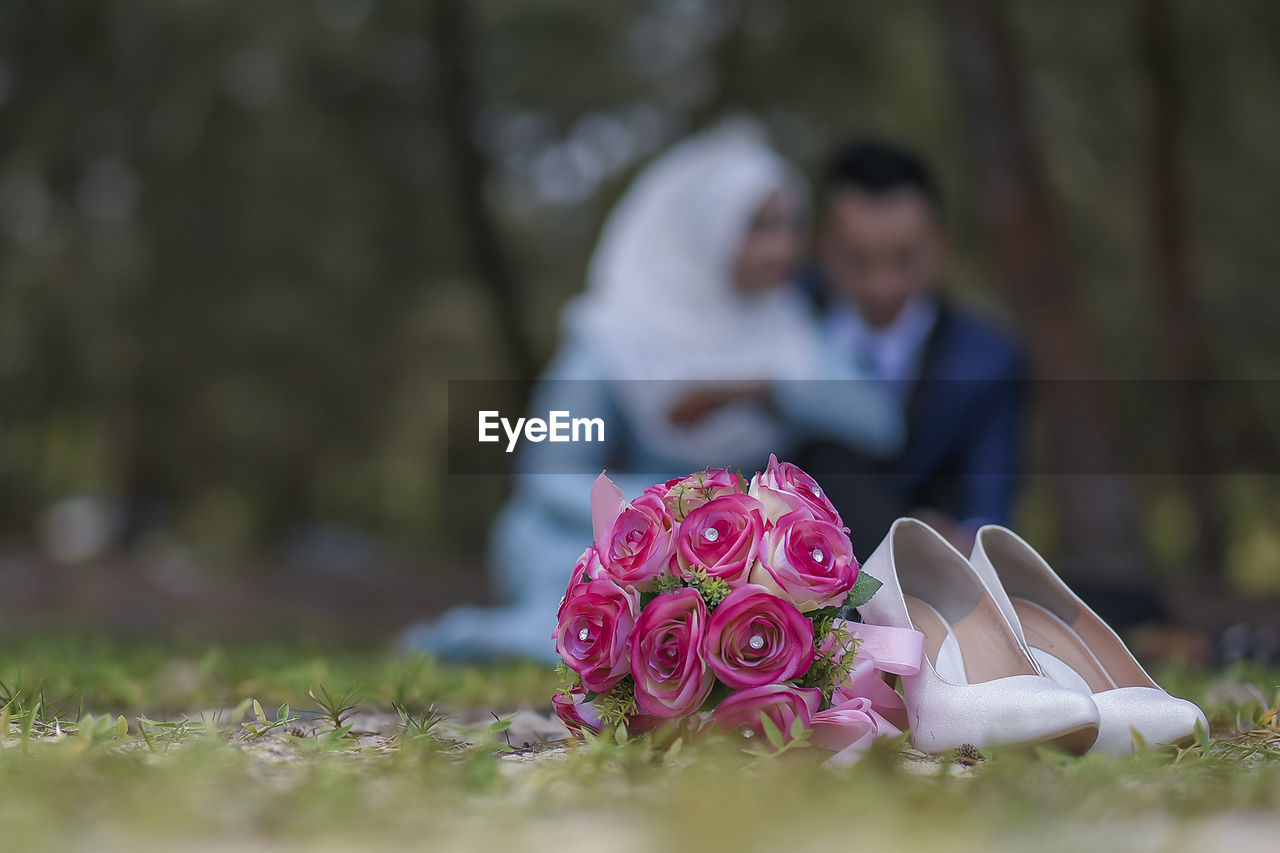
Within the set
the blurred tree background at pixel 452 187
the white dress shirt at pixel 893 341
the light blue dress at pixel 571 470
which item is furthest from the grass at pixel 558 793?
the blurred tree background at pixel 452 187

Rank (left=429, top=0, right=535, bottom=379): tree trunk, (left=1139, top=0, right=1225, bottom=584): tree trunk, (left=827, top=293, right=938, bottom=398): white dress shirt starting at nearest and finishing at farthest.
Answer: (left=827, top=293, right=938, bottom=398): white dress shirt < (left=1139, top=0, right=1225, bottom=584): tree trunk < (left=429, top=0, right=535, bottom=379): tree trunk

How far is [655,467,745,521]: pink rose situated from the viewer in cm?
155

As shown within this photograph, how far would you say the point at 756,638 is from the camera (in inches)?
54.9

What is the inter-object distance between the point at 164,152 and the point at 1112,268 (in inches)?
316

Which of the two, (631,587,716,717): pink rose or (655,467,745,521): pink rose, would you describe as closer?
(631,587,716,717): pink rose

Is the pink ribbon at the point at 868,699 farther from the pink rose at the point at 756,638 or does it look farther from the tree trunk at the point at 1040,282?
the tree trunk at the point at 1040,282

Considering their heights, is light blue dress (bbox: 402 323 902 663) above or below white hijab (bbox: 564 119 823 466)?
below

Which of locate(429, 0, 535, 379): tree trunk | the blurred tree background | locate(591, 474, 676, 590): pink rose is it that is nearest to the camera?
locate(591, 474, 676, 590): pink rose

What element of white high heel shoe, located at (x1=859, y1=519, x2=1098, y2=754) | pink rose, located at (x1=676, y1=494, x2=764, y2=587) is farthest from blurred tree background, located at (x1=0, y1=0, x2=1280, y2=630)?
pink rose, located at (x1=676, y1=494, x2=764, y2=587)

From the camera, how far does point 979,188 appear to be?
5.89 m

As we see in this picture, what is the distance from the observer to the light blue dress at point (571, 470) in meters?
3.72

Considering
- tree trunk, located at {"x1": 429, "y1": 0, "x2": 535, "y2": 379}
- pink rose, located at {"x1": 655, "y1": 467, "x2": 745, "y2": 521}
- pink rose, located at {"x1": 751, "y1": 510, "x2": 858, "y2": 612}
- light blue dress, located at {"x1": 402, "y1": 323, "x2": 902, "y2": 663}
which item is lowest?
light blue dress, located at {"x1": 402, "y1": 323, "x2": 902, "y2": 663}

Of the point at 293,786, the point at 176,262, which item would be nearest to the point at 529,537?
the point at 293,786

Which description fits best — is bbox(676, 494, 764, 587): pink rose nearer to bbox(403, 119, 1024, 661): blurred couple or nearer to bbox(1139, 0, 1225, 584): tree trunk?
bbox(403, 119, 1024, 661): blurred couple
